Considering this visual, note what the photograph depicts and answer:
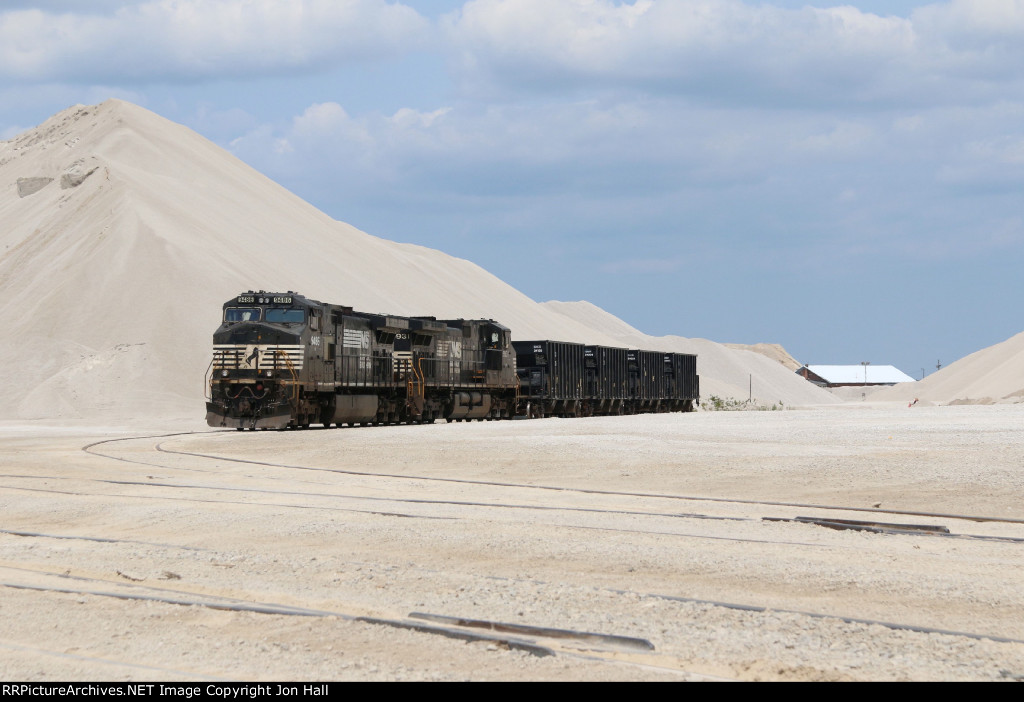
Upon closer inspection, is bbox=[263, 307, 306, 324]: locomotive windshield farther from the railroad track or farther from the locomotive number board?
the railroad track

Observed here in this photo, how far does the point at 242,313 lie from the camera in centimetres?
3294

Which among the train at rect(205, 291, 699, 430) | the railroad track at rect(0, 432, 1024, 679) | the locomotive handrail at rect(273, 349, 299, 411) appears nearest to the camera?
the railroad track at rect(0, 432, 1024, 679)

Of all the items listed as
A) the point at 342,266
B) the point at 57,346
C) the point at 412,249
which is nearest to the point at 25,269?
the point at 57,346

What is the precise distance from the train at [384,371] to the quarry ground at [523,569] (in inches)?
417

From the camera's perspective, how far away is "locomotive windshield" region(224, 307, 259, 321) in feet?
107

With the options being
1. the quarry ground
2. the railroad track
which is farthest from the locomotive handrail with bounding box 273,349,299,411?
the quarry ground

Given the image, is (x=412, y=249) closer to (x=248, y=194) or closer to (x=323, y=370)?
(x=248, y=194)

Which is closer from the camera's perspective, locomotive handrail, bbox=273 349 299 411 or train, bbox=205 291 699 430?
locomotive handrail, bbox=273 349 299 411

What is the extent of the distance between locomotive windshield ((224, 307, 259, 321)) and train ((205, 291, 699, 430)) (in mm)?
42

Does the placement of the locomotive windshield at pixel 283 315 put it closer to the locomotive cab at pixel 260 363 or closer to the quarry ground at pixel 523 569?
the locomotive cab at pixel 260 363

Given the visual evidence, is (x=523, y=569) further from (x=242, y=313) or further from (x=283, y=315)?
(x=242, y=313)

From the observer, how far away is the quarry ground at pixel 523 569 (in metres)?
6.91

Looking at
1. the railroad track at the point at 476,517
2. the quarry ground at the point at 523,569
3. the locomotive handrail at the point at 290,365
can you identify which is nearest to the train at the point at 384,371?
the locomotive handrail at the point at 290,365

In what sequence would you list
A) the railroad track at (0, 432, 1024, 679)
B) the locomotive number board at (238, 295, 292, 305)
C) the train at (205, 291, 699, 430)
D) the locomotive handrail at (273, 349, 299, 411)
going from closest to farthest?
the railroad track at (0, 432, 1024, 679), the locomotive handrail at (273, 349, 299, 411), the train at (205, 291, 699, 430), the locomotive number board at (238, 295, 292, 305)
